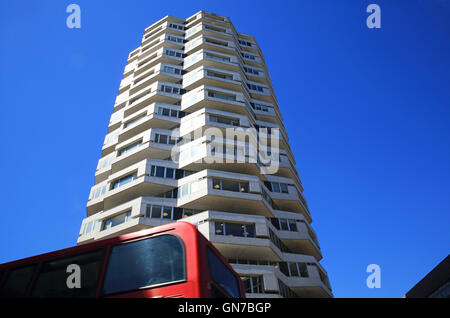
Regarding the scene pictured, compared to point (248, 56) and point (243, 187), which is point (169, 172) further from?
point (248, 56)

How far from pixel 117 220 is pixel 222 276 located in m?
21.1

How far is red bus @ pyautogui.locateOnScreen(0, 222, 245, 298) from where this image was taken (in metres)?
5.81

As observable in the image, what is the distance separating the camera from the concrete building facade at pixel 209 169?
2475 centimetres

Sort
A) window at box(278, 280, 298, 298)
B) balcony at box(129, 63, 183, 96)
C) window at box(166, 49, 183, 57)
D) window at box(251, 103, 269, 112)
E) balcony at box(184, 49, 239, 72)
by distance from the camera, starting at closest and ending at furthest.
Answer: window at box(278, 280, 298, 298), balcony at box(129, 63, 183, 96), balcony at box(184, 49, 239, 72), window at box(251, 103, 269, 112), window at box(166, 49, 183, 57)

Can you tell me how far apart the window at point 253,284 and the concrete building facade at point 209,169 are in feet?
0.26

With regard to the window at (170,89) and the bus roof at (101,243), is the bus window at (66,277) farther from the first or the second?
the window at (170,89)

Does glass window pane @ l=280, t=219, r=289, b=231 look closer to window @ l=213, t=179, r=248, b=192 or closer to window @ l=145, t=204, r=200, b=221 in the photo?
window @ l=213, t=179, r=248, b=192

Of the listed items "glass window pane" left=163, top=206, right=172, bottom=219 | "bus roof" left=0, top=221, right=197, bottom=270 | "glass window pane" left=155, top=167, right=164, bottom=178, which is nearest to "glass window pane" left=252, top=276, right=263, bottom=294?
"glass window pane" left=163, top=206, right=172, bottom=219

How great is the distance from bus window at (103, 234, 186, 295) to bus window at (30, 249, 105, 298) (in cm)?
33

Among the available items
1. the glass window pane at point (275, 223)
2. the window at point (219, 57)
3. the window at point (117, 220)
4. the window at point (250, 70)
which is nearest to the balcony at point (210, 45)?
the window at point (219, 57)

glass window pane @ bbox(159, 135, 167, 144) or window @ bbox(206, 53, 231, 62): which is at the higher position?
window @ bbox(206, 53, 231, 62)

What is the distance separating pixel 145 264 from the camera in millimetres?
6262
